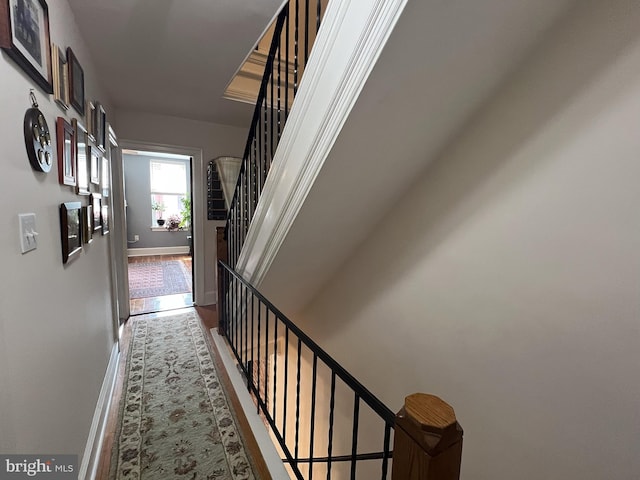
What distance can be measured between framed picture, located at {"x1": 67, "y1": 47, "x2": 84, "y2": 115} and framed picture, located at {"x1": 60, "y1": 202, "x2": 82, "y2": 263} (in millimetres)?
558

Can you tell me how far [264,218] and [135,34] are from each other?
4.91 feet

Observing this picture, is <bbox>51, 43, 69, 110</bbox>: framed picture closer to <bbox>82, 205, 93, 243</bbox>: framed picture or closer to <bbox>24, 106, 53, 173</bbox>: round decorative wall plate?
<bbox>24, 106, 53, 173</bbox>: round decorative wall plate

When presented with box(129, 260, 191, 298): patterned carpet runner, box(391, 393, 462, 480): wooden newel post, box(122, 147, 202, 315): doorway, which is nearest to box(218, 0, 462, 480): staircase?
box(391, 393, 462, 480): wooden newel post

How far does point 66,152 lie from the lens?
1245 millimetres

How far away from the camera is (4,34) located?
753 millimetres

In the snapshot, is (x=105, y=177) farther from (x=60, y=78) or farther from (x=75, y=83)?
(x=60, y=78)

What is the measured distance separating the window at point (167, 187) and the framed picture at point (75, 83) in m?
5.64

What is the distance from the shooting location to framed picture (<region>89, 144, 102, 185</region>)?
1.71 metres

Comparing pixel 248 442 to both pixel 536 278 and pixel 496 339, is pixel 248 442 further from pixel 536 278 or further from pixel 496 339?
pixel 536 278

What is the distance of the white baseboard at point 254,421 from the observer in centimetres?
143

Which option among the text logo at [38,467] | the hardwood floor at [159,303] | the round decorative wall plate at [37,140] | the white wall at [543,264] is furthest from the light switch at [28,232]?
the hardwood floor at [159,303]

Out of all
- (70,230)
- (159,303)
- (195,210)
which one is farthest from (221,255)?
(159,303)

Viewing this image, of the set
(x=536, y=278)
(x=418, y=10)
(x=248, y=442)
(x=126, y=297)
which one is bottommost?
(x=248, y=442)

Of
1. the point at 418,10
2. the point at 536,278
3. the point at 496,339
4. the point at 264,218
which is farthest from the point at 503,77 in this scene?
the point at 264,218
